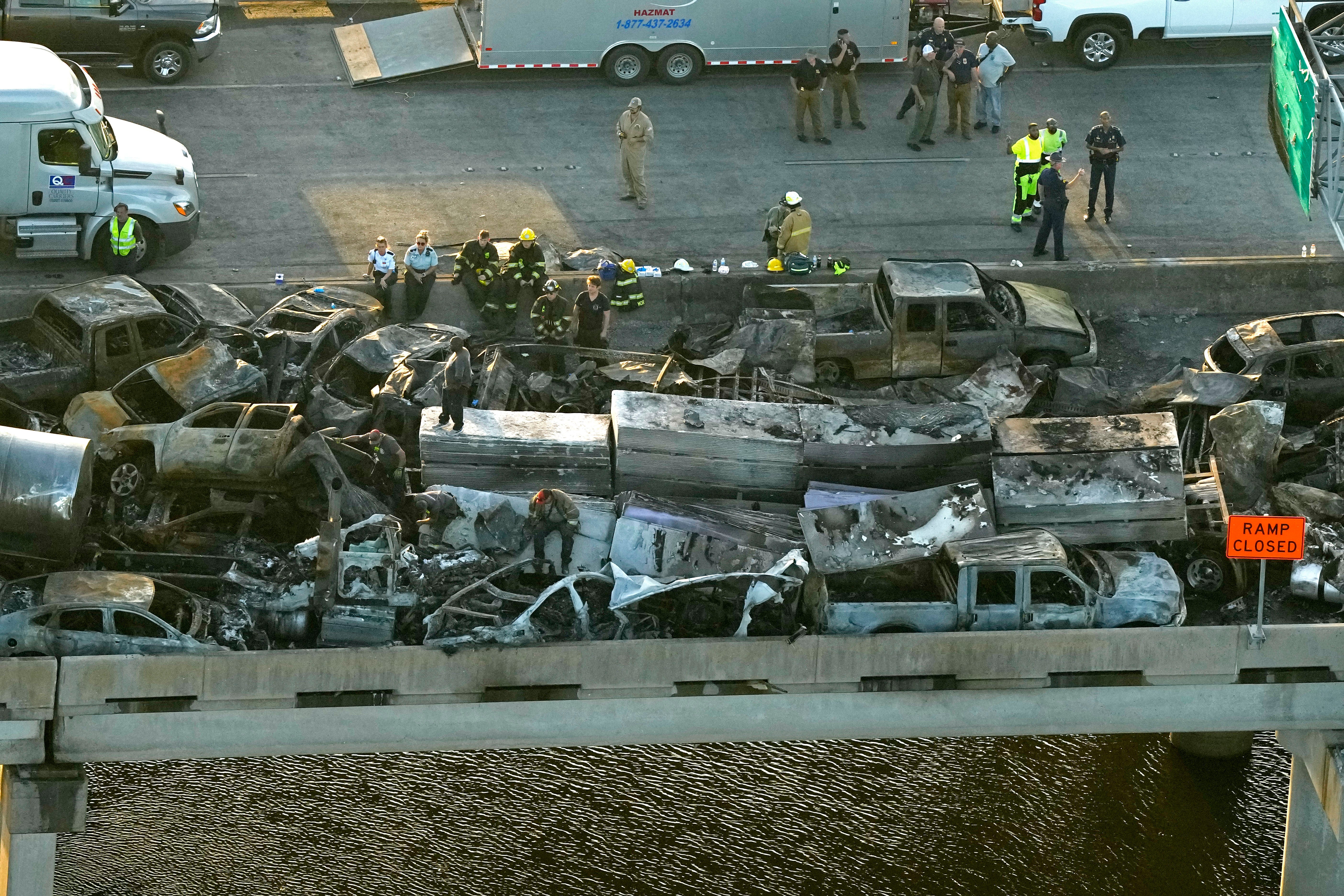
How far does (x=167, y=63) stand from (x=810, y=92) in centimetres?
939

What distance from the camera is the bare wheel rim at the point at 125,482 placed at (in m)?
19.7

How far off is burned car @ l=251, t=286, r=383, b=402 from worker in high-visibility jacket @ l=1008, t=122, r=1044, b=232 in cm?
848

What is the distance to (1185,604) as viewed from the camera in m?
19.1

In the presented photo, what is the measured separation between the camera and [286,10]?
32.2 meters

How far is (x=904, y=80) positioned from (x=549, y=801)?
47.0 feet

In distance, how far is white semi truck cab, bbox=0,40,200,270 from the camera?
939 inches

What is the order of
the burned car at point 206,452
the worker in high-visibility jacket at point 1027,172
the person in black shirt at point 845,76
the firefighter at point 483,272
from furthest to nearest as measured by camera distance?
1. the person in black shirt at point 845,76
2. the worker in high-visibility jacket at point 1027,172
3. the firefighter at point 483,272
4. the burned car at point 206,452

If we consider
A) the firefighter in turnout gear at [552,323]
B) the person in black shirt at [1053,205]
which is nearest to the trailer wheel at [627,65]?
the person in black shirt at [1053,205]

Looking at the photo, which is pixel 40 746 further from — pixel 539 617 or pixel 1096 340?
pixel 1096 340

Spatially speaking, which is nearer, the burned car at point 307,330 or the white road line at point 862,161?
the burned car at point 307,330

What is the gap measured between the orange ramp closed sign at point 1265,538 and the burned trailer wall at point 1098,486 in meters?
1.41

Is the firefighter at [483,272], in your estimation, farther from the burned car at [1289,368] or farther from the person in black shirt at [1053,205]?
the burned car at [1289,368]

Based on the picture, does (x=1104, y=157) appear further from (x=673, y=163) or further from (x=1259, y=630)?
(x=1259, y=630)

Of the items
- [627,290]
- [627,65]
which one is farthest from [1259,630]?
[627,65]
